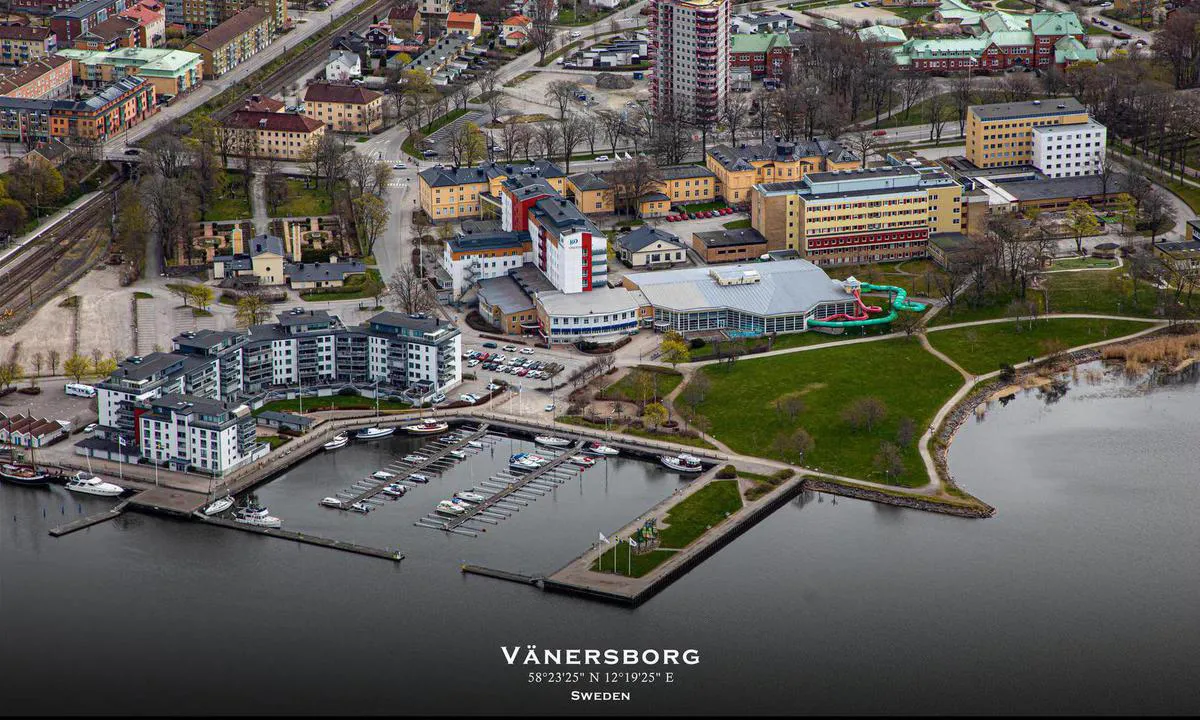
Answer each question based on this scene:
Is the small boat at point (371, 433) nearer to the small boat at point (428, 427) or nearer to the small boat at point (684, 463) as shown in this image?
the small boat at point (428, 427)

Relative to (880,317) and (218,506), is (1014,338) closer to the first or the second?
(880,317)

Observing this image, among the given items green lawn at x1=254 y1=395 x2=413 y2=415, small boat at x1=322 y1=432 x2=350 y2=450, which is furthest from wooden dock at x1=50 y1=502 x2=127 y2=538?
green lawn at x1=254 y1=395 x2=413 y2=415

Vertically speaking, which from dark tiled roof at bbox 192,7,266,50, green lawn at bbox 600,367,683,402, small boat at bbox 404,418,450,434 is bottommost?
small boat at bbox 404,418,450,434

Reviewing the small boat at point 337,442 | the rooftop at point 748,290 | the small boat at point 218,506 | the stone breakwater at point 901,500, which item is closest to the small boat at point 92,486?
the small boat at point 218,506

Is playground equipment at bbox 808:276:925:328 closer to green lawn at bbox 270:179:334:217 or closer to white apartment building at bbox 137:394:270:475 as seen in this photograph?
white apartment building at bbox 137:394:270:475

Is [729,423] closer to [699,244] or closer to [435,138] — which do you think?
[699,244]

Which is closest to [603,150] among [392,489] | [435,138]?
[435,138]
